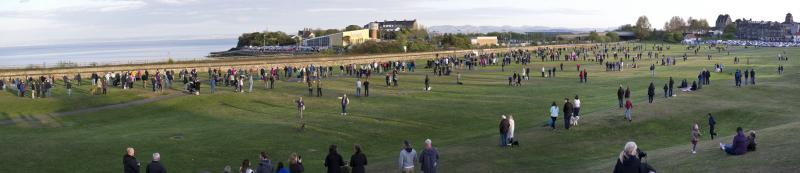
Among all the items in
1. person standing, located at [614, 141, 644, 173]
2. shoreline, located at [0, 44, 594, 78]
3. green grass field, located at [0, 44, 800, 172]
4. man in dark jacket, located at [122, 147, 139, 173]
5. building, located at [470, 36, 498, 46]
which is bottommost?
green grass field, located at [0, 44, 800, 172]

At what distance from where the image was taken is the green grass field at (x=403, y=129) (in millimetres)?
18844

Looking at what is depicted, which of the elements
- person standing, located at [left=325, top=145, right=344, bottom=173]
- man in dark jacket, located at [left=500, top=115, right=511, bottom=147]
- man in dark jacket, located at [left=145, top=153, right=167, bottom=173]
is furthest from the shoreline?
person standing, located at [left=325, top=145, right=344, bottom=173]

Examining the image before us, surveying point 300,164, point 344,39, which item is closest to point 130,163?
point 300,164

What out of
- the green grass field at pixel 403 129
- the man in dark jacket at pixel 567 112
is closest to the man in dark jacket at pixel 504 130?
the green grass field at pixel 403 129

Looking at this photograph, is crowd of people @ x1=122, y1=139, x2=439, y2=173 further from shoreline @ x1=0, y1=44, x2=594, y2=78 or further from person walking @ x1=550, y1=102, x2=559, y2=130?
shoreline @ x1=0, y1=44, x2=594, y2=78

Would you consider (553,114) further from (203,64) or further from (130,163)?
(203,64)

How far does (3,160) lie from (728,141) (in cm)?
2103

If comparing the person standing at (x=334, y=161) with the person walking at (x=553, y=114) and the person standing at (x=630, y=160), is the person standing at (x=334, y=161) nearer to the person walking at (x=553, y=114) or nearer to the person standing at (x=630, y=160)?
the person standing at (x=630, y=160)

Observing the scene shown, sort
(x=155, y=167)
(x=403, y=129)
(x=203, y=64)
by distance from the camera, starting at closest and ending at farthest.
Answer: (x=155, y=167)
(x=403, y=129)
(x=203, y=64)

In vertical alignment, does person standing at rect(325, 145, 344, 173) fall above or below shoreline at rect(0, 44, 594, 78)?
below

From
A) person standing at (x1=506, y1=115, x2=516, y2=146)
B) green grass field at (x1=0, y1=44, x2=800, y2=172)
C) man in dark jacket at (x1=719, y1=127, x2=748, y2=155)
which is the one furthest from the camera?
person standing at (x1=506, y1=115, x2=516, y2=146)

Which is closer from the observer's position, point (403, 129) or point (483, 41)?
point (403, 129)

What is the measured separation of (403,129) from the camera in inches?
1060

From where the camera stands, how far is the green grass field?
61.8 ft
